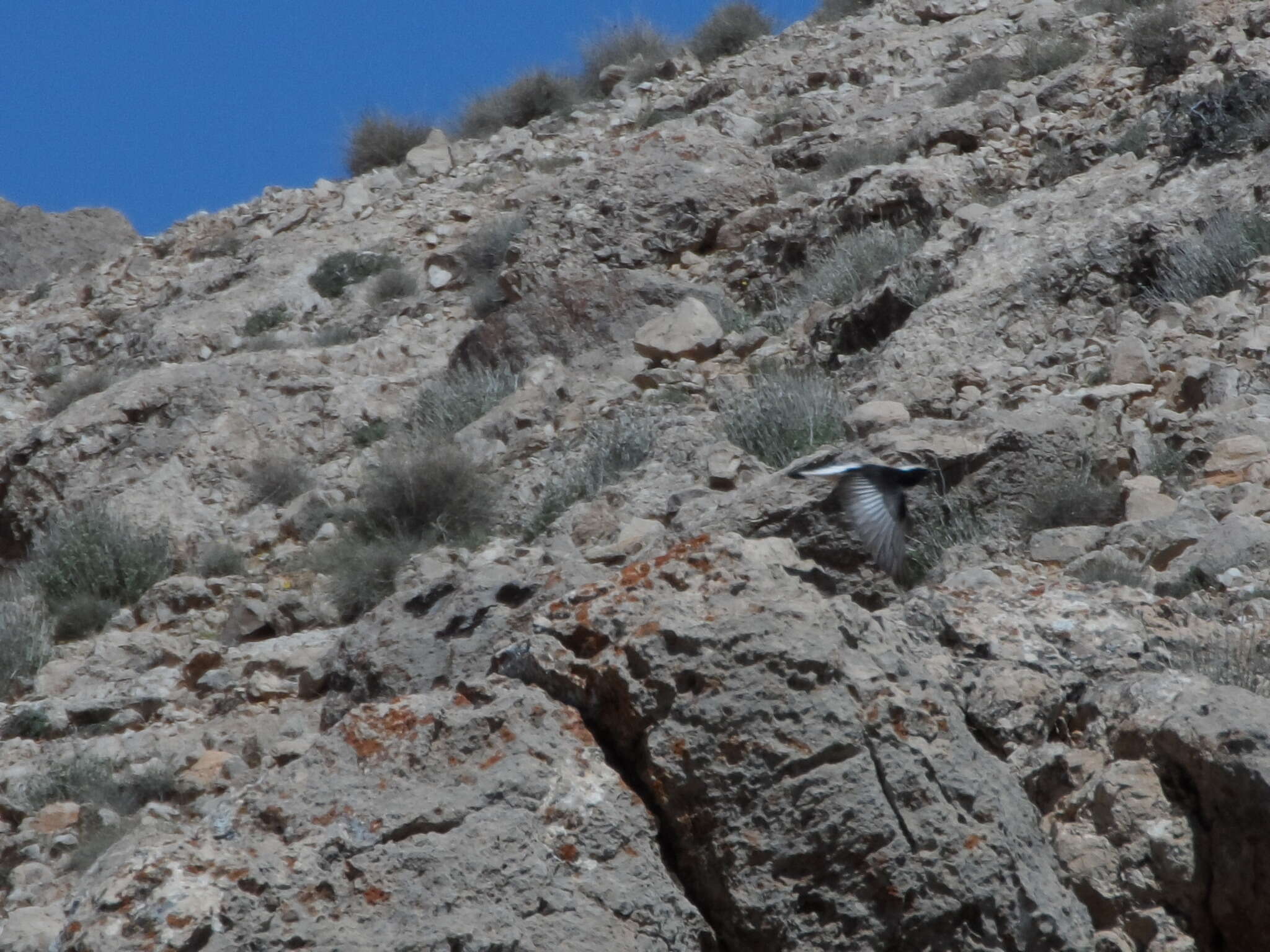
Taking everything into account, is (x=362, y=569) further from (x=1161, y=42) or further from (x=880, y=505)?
(x=1161, y=42)

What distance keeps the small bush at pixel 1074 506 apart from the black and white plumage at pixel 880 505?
1.89 feet

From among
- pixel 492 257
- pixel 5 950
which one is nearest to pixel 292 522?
pixel 492 257

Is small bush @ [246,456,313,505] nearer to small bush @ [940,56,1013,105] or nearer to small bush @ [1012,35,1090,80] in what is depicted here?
small bush @ [940,56,1013,105]

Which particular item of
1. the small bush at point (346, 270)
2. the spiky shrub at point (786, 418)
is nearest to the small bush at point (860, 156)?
the small bush at point (346, 270)

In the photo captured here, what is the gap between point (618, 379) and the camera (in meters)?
7.95

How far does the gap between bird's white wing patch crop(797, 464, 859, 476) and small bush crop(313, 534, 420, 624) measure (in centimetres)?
221

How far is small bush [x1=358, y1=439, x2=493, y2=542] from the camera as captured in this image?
680 cm

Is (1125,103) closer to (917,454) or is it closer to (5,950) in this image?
(917,454)

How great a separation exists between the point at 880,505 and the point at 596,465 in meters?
2.46

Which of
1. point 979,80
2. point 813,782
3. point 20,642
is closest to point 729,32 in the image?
point 979,80

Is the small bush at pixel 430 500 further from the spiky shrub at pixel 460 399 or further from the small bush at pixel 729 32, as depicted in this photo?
the small bush at pixel 729 32

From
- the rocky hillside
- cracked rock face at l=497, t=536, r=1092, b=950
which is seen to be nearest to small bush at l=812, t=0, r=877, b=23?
the rocky hillside

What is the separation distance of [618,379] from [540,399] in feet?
1.53

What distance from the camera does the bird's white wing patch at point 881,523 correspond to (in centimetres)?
434
